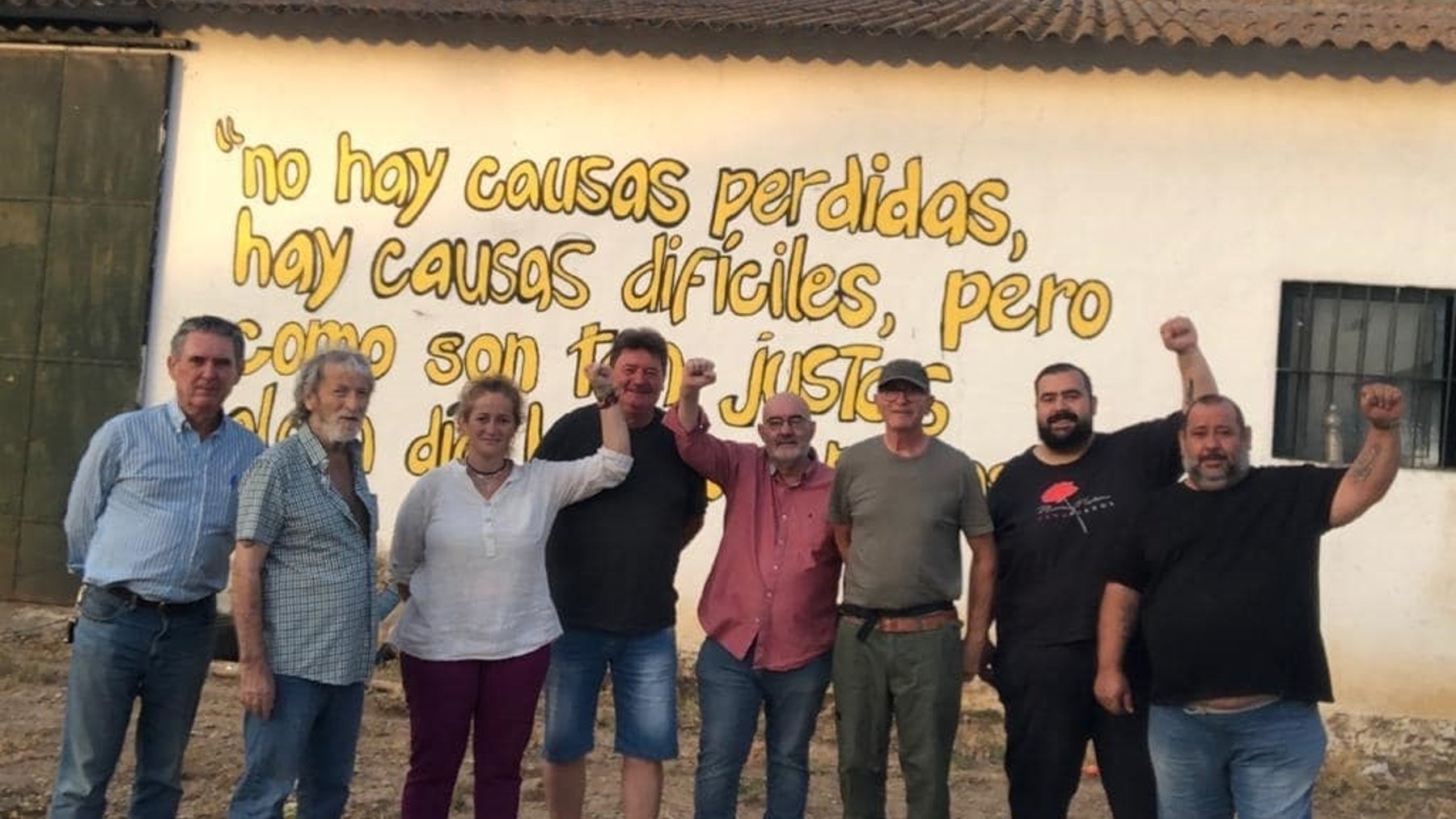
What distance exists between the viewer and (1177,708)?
4754 mm

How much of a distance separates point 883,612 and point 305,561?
1880 millimetres

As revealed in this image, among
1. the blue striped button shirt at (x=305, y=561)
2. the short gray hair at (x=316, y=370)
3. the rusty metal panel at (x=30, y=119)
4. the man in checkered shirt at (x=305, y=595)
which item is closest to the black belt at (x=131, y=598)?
the man in checkered shirt at (x=305, y=595)

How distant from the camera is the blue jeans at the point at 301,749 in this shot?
4.79 m

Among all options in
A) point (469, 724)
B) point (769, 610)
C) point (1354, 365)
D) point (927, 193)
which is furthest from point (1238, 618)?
point (927, 193)

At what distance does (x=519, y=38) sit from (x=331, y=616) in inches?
219

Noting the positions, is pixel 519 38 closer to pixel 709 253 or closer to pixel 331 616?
pixel 709 253

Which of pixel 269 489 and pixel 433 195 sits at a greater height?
pixel 433 195

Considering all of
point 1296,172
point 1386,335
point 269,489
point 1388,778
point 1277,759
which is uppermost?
point 1296,172

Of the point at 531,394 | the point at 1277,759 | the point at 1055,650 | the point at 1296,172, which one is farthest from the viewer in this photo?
the point at 531,394

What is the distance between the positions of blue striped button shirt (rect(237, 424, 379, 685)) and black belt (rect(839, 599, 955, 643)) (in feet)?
5.38

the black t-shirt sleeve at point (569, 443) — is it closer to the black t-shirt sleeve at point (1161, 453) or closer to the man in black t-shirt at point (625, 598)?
the man in black t-shirt at point (625, 598)

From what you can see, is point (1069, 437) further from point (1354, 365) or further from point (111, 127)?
point (111, 127)

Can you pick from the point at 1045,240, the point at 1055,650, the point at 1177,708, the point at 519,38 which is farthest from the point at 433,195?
the point at 1177,708

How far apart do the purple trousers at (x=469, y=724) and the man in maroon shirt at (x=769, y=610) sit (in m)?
0.66
